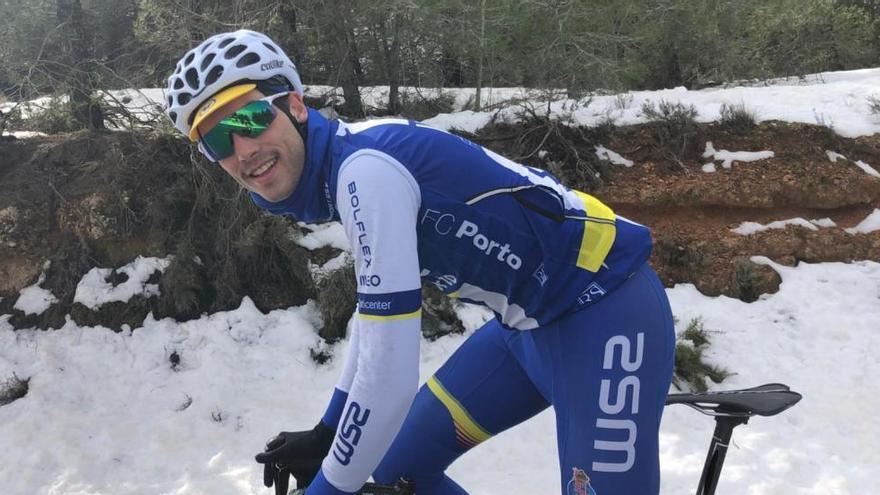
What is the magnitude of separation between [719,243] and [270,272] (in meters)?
4.23

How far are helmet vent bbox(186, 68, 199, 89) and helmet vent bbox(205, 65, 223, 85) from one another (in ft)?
0.11

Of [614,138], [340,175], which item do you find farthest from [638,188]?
[340,175]

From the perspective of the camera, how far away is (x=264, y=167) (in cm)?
159

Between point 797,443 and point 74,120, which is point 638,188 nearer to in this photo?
point 797,443

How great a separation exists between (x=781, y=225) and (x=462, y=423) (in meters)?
5.23

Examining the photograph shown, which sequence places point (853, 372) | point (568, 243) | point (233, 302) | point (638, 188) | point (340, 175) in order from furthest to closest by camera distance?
1. point (638, 188)
2. point (233, 302)
3. point (853, 372)
4. point (568, 243)
5. point (340, 175)

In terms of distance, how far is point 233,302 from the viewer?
556 cm

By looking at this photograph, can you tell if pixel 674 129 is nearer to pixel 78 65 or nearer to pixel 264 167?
pixel 264 167

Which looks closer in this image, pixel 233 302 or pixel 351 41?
pixel 233 302

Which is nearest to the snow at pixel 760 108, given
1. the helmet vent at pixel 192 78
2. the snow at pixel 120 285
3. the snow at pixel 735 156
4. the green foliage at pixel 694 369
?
the snow at pixel 735 156

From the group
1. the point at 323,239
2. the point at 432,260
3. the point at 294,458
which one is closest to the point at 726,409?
the point at 432,260

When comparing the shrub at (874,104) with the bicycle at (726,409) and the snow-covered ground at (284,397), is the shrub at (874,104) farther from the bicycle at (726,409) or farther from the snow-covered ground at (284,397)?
the bicycle at (726,409)

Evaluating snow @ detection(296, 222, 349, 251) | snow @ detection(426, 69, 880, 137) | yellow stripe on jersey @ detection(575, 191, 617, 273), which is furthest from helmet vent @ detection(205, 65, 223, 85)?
snow @ detection(426, 69, 880, 137)

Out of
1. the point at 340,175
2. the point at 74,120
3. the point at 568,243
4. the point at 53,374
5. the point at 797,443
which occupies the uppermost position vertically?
the point at 340,175
